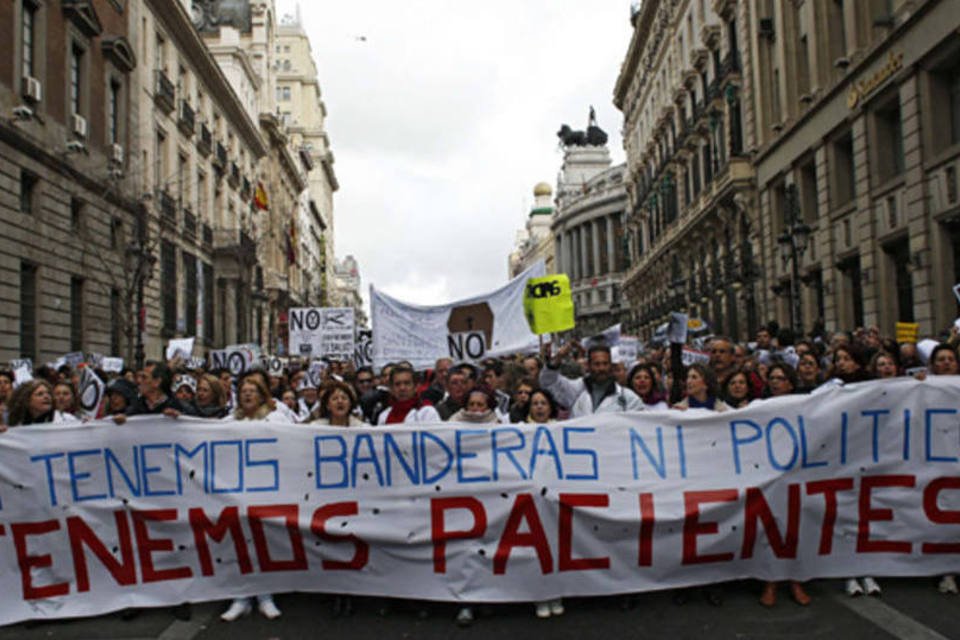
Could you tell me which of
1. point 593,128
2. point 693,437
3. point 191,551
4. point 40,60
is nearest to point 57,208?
point 40,60

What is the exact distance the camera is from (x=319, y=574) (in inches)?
217

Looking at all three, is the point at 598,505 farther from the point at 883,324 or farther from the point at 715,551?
the point at 883,324

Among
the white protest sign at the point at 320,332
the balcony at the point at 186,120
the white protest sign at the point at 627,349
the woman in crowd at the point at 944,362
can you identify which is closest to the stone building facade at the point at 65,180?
the balcony at the point at 186,120

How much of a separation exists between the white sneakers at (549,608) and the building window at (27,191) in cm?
1862

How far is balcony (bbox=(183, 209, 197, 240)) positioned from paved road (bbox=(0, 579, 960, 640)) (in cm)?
3150

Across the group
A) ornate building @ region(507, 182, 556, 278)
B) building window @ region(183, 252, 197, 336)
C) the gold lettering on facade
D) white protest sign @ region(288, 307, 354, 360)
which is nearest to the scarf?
white protest sign @ region(288, 307, 354, 360)

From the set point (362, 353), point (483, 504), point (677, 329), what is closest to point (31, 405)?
point (483, 504)

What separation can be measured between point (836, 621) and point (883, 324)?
1643 cm

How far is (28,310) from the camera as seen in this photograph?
67.3 ft

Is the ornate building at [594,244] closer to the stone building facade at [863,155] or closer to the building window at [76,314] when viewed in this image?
the stone building facade at [863,155]

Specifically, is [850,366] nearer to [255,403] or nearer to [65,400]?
[255,403]

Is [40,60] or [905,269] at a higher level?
[40,60]

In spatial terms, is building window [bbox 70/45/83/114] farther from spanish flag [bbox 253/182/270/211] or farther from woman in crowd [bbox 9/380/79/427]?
spanish flag [bbox 253/182/270/211]

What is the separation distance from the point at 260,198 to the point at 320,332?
36555 millimetres
